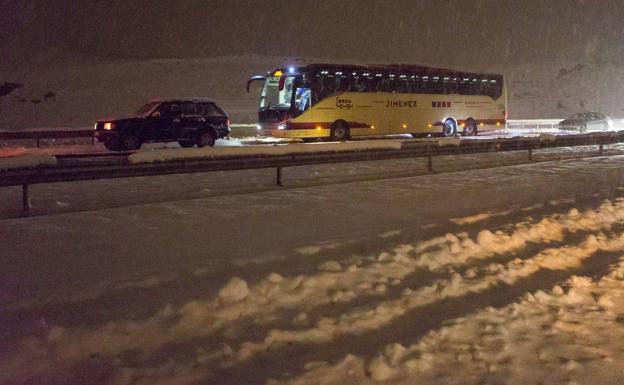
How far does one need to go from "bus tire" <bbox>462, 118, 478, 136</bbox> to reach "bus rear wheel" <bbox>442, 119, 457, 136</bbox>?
45.1 inches

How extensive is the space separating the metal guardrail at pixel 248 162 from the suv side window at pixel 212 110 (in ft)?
36.2

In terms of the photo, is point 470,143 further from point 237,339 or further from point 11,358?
point 11,358

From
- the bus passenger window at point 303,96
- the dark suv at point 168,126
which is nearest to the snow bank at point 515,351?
the dark suv at point 168,126

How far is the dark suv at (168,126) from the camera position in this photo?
79.6 ft

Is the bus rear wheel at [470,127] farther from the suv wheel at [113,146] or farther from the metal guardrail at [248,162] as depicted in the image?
the suv wheel at [113,146]

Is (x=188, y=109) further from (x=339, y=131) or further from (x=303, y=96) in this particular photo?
(x=339, y=131)

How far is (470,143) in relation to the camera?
19.3 m

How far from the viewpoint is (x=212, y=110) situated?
26.9 meters

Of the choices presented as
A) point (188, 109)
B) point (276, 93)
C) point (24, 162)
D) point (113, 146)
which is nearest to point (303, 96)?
point (276, 93)

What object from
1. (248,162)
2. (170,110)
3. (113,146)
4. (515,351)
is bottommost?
(515,351)

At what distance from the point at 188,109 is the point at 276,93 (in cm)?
530

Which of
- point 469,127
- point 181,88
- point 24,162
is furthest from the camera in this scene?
point 181,88

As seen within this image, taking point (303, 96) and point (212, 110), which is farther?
point (303, 96)

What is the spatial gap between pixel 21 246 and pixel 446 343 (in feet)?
18.8
